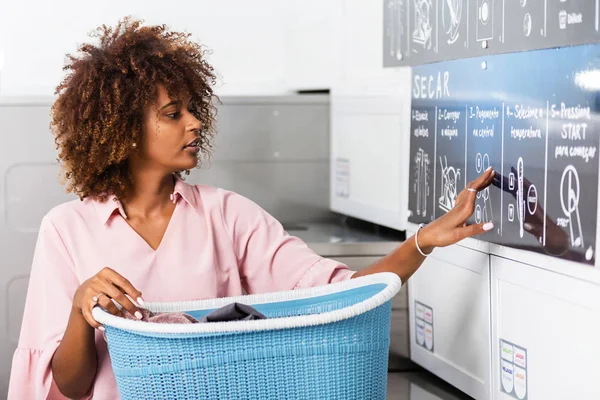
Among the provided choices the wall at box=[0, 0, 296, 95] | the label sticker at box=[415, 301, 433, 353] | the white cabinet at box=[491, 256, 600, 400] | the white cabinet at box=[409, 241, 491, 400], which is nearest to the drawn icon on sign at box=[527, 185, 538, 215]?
the white cabinet at box=[491, 256, 600, 400]

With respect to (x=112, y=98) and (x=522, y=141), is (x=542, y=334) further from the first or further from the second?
(x=112, y=98)

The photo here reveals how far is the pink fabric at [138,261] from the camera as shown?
5.67ft

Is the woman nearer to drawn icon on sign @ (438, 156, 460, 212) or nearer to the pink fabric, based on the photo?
the pink fabric

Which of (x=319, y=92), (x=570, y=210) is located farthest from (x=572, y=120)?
(x=319, y=92)

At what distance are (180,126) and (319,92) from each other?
1.33 meters

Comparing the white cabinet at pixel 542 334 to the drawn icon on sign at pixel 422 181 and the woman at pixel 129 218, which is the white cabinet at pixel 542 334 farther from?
the drawn icon on sign at pixel 422 181

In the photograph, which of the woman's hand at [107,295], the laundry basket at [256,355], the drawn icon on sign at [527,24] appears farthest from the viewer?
the drawn icon on sign at [527,24]

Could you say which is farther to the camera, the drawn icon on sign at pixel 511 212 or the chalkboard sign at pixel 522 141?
the drawn icon on sign at pixel 511 212

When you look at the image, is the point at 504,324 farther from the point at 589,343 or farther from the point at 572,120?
the point at 572,120

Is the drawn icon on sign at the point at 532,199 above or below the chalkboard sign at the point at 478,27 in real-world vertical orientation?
below

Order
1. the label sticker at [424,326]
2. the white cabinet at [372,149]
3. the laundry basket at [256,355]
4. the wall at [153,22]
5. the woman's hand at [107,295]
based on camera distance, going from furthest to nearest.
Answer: the wall at [153,22]
the white cabinet at [372,149]
the label sticker at [424,326]
the woman's hand at [107,295]
the laundry basket at [256,355]

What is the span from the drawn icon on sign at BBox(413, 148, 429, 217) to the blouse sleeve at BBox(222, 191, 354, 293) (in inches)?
13.4

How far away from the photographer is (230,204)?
1.88 meters

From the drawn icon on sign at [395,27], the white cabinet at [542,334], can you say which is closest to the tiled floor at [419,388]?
the white cabinet at [542,334]
